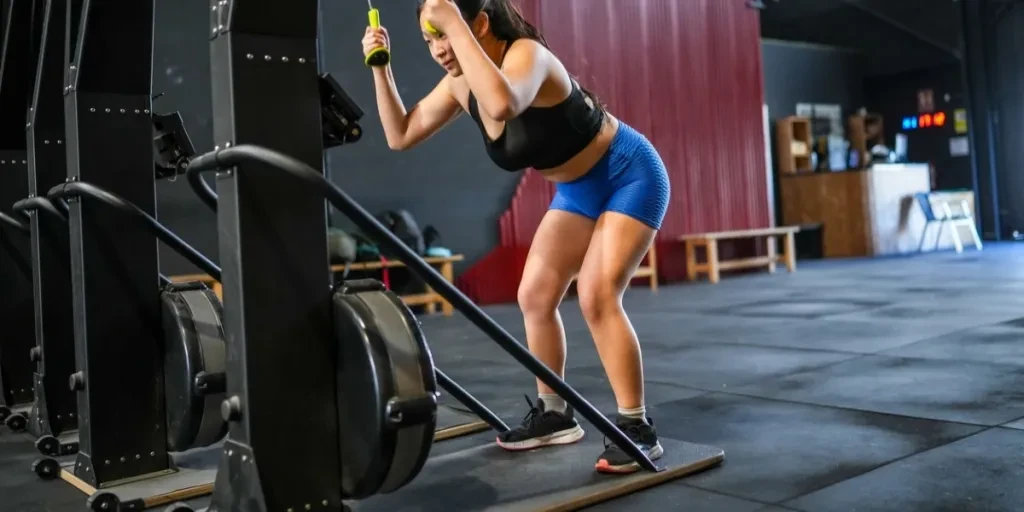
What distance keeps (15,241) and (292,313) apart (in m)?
2.34

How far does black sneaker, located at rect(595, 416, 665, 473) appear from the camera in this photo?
224 cm

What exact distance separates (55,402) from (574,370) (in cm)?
212

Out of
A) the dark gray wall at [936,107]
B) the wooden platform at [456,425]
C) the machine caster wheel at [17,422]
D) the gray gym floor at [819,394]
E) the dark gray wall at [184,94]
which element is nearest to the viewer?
the gray gym floor at [819,394]

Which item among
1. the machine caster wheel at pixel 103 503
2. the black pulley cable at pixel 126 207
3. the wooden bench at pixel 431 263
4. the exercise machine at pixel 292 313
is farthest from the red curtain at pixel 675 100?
the exercise machine at pixel 292 313

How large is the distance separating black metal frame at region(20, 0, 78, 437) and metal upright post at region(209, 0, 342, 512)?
1394mm

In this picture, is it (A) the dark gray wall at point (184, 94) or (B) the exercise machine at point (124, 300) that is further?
(A) the dark gray wall at point (184, 94)

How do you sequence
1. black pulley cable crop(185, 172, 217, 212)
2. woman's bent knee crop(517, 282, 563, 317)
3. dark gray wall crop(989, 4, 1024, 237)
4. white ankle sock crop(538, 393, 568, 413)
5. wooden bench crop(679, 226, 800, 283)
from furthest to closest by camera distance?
dark gray wall crop(989, 4, 1024, 237) → wooden bench crop(679, 226, 800, 283) → white ankle sock crop(538, 393, 568, 413) → woman's bent knee crop(517, 282, 563, 317) → black pulley cable crop(185, 172, 217, 212)

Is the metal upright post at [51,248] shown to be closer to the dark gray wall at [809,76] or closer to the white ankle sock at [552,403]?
the white ankle sock at [552,403]

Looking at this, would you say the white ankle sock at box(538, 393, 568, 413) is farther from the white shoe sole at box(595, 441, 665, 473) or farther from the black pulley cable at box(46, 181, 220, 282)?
the black pulley cable at box(46, 181, 220, 282)

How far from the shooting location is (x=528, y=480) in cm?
226

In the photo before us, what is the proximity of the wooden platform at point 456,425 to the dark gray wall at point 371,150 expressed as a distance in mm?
3981

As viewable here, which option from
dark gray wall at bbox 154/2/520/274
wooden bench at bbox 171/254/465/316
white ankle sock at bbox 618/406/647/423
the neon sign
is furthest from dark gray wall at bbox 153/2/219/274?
the neon sign

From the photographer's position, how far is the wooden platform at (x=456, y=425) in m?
2.89

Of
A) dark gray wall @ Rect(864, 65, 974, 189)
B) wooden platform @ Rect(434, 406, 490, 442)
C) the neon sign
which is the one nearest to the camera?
wooden platform @ Rect(434, 406, 490, 442)
